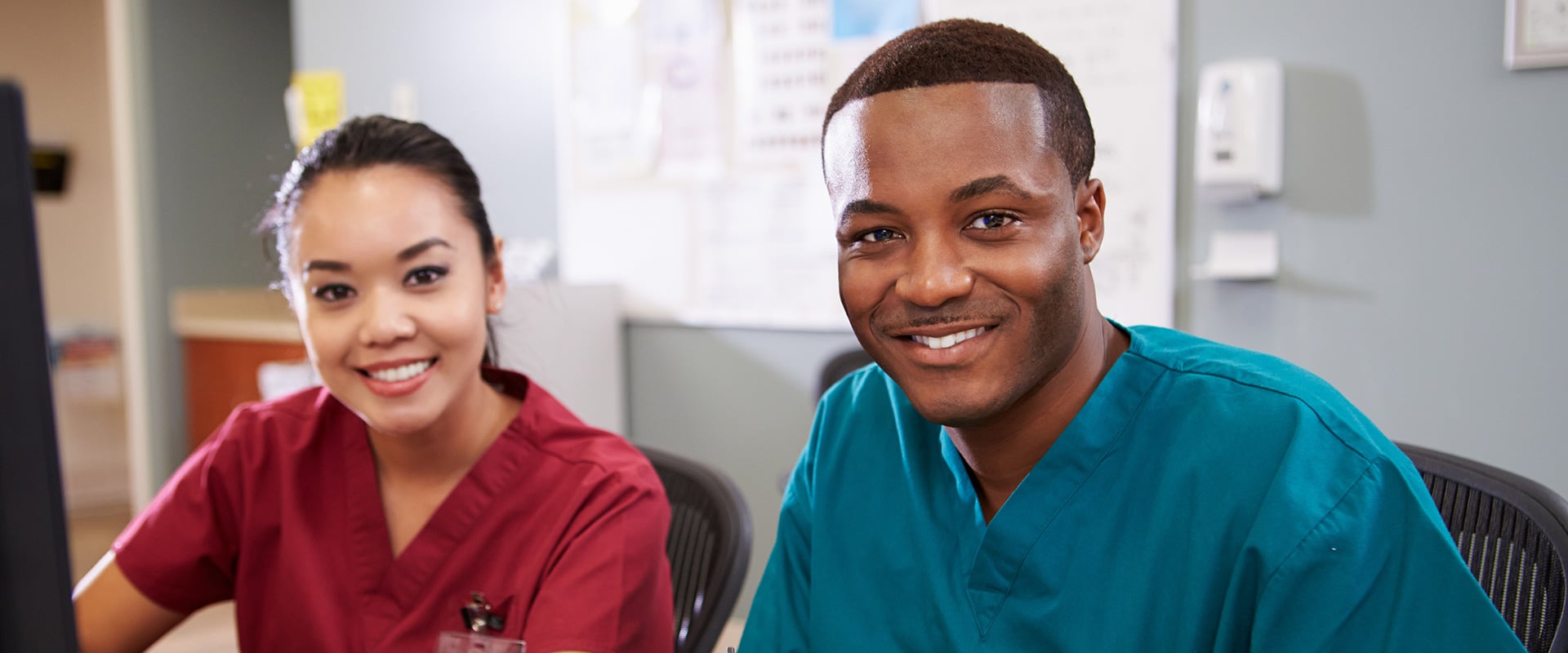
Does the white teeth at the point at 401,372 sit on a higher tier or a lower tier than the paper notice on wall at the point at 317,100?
lower

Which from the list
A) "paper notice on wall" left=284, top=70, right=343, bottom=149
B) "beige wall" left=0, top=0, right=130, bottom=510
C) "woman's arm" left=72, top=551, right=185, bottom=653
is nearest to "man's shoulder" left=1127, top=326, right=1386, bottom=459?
"woman's arm" left=72, top=551, right=185, bottom=653

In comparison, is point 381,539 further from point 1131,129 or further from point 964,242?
point 1131,129

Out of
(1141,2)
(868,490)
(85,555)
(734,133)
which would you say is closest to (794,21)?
(734,133)

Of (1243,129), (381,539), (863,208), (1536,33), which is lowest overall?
(381,539)

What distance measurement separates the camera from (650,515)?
3.59 ft

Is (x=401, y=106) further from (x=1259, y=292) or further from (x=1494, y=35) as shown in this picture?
(x=1494, y=35)

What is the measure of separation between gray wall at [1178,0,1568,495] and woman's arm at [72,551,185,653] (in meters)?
1.76

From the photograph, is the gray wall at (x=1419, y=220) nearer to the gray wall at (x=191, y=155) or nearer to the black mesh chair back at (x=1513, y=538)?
the black mesh chair back at (x=1513, y=538)

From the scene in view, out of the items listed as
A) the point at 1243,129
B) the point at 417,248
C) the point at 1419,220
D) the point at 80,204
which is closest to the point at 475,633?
the point at 417,248

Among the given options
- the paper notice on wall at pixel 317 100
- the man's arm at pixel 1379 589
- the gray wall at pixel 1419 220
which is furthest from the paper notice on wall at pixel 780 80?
Answer: the man's arm at pixel 1379 589

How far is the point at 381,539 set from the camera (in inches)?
45.6

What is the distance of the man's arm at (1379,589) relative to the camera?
679mm

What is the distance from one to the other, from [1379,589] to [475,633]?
0.78 meters

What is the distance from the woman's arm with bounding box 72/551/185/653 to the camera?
1.14m
